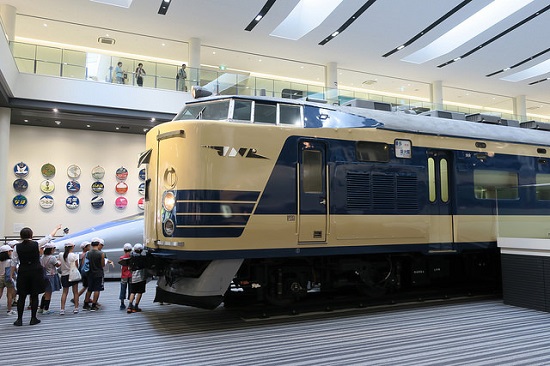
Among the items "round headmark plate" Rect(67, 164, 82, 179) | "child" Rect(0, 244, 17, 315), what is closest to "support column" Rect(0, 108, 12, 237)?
"round headmark plate" Rect(67, 164, 82, 179)

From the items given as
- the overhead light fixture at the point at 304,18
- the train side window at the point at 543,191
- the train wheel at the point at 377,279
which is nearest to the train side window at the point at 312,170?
the train wheel at the point at 377,279

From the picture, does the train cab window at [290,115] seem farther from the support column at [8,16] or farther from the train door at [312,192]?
the support column at [8,16]

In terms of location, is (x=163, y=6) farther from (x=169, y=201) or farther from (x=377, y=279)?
(x=377, y=279)

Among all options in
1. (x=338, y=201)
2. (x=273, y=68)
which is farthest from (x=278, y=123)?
(x=273, y=68)

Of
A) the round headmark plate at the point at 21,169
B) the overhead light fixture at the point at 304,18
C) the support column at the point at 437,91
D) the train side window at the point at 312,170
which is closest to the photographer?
the train side window at the point at 312,170

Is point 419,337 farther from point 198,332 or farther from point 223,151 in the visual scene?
point 223,151

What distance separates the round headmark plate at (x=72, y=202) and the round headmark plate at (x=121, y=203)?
5.05 feet

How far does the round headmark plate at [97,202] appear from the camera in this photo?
17391 millimetres

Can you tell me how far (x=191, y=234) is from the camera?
580 cm

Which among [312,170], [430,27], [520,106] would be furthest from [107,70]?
[520,106]

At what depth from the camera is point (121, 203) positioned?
17812mm

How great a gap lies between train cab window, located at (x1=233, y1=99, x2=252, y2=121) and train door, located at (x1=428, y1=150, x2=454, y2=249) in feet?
11.7

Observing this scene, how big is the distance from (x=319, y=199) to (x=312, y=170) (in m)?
0.48

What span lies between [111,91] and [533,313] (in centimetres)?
1465
